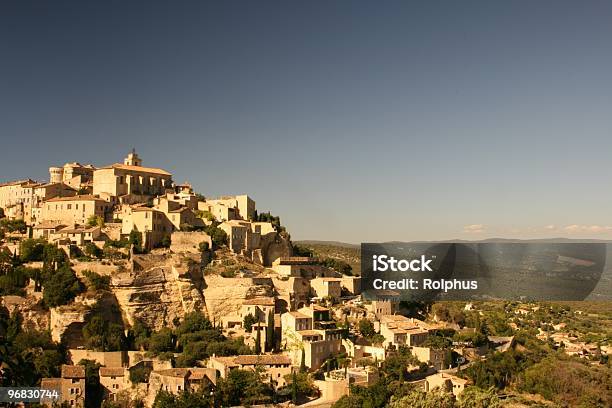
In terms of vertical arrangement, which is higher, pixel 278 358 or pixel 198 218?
pixel 198 218

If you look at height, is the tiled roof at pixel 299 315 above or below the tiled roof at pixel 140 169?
below

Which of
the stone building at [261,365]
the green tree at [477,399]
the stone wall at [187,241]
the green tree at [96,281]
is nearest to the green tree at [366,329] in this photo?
the stone building at [261,365]

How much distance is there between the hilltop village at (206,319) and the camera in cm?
2892

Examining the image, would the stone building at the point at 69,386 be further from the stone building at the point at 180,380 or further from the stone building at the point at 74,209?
the stone building at the point at 74,209

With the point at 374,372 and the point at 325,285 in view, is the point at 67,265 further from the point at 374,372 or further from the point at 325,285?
the point at 374,372

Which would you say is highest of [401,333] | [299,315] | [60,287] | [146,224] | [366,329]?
[146,224]

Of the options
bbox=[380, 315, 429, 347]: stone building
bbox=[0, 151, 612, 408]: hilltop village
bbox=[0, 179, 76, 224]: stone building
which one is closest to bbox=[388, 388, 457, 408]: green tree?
bbox=[0, 151, 612, 408]: hilltop village

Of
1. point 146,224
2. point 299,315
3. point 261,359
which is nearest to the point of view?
point 261,359

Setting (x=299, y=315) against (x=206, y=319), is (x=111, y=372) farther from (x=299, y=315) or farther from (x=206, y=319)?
(x=299, y=315)

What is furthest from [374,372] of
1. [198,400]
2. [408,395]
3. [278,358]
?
[198,400]

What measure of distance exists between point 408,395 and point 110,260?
60.5ft

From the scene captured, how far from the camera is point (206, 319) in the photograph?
34562 mm

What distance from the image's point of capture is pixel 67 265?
34.8m

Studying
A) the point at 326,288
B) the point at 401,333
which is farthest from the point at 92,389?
the point at 401,333
